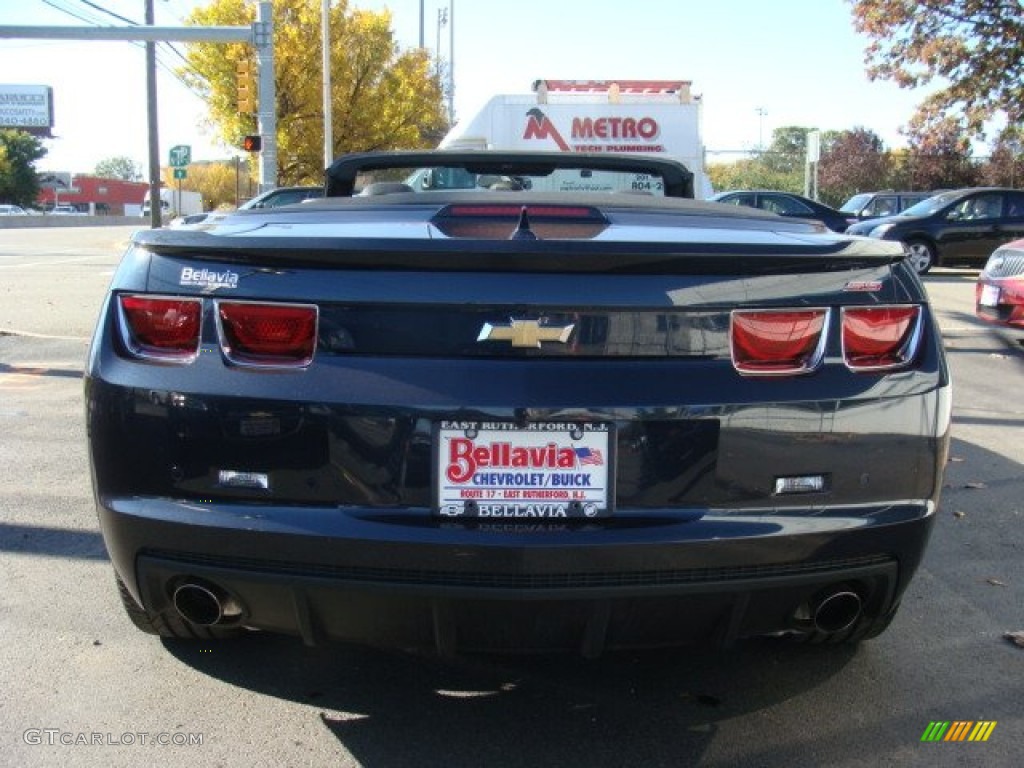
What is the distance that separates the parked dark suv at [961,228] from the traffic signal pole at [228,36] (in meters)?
11.8

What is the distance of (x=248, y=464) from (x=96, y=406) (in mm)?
427

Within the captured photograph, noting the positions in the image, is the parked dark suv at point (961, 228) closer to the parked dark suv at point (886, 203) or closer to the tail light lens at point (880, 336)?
the parked dark suv at point (886, 203)

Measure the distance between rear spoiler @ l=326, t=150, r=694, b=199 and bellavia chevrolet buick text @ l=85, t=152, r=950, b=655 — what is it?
173cm

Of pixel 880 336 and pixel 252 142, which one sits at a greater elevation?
pixel 252 142

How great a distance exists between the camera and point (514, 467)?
2.20 metres

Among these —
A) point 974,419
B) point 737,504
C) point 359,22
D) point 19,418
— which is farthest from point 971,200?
point 359,22

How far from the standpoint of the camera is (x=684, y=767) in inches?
98.1

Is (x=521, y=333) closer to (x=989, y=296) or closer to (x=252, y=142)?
(x=989, y=296)

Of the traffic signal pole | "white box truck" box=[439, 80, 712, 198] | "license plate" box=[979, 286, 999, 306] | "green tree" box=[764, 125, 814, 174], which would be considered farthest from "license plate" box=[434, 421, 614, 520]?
"green tree" box=[764, 125, 814, 174]

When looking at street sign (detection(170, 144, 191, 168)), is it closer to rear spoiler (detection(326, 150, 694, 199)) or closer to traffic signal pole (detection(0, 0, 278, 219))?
traffic signal pole (detection(0, 0, 278, 219))

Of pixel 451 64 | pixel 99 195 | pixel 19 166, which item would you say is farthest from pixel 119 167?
pixel 451 64

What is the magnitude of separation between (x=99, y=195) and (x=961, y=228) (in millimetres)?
121522

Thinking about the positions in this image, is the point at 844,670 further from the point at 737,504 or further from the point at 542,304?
the point at 542,304

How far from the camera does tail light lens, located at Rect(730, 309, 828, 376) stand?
2.30 metres
